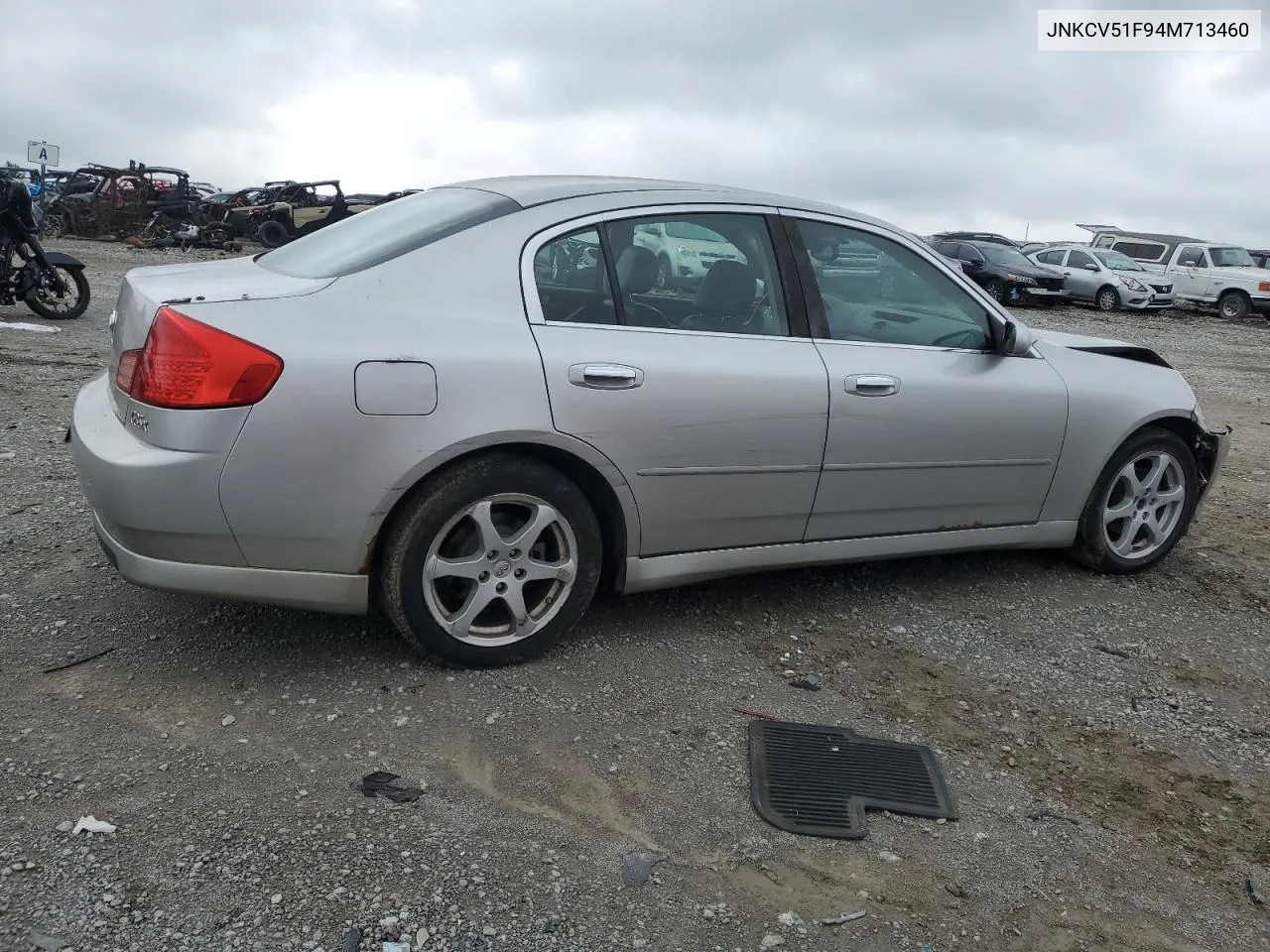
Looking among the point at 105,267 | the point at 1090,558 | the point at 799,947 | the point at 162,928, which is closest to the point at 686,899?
the point at 799,947

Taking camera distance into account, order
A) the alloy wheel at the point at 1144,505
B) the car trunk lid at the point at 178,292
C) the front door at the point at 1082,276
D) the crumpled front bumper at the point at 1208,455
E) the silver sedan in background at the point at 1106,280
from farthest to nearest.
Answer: the front door at the point at 1082,276, the silver sedan in background at the point at 1106,280, the crumpled front bumper at the point at 1208,455, the alloy wheel at the point at 1144,505, the car trunk lid at the point at 178,292

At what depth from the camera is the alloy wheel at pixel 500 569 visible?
333 centimetres

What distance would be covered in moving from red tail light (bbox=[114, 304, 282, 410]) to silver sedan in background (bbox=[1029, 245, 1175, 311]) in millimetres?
23980

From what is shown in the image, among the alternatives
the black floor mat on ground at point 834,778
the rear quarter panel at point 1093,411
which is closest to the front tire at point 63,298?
the rear quarter panel at point 1093,411

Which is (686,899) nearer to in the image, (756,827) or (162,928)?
(756,827)

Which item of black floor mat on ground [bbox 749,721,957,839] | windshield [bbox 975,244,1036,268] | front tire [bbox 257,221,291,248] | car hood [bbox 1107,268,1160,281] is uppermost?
windshield [bbox 975,244,1036,268]

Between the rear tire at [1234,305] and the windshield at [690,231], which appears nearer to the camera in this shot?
the windshield at [690,231]

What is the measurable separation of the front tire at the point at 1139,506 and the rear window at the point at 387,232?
2821 mm

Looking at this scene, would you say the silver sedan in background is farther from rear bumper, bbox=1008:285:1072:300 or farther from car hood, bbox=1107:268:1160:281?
rear bumper, bbox=1008:285:1072:300

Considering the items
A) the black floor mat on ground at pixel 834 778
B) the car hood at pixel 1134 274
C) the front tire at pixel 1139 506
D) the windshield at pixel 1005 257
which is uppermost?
the windshield at pixel 1005 257

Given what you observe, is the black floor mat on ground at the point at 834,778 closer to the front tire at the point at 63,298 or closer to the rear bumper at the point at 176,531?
the rear bumper at the point at 176,531

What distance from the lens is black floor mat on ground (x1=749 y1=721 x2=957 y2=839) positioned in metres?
2.89

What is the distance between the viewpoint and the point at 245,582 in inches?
123

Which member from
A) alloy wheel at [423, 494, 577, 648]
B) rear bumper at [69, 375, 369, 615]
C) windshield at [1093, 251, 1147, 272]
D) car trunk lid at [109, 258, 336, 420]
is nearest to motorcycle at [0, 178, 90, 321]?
car trunk lid at [109, 258, 336, 420]
